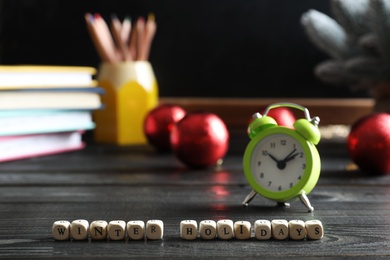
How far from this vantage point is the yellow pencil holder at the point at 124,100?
1.38 m

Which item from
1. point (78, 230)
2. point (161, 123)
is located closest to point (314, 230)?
point (78, 230)

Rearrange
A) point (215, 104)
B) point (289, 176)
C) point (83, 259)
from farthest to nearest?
point (215, 104) → point (289, 176) → point (83, 259)

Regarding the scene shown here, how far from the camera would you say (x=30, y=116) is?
3.86 ft

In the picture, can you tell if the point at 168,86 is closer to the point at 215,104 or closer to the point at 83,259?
the point at 215,104

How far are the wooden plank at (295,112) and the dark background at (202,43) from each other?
0.03m

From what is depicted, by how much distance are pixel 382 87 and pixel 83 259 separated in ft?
2.80

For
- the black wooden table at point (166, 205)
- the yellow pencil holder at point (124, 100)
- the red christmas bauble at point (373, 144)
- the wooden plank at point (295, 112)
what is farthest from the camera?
the wooden plank at point (295, 112)

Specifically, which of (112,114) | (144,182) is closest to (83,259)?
(144,182)

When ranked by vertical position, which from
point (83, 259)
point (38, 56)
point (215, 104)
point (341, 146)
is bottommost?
point (83, 259)

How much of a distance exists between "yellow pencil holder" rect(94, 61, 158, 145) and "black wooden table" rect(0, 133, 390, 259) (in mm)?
157

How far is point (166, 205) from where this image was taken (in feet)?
2.61

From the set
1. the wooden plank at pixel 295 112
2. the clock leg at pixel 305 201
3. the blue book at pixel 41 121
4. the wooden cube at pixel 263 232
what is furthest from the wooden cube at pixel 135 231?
the wooden plank at pixel 295 112

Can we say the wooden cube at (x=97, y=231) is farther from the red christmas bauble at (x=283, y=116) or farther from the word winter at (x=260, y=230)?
the red christmas bauble at (x=283, y=116)

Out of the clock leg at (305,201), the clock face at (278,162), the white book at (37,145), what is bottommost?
the clock leg at (305,201)
